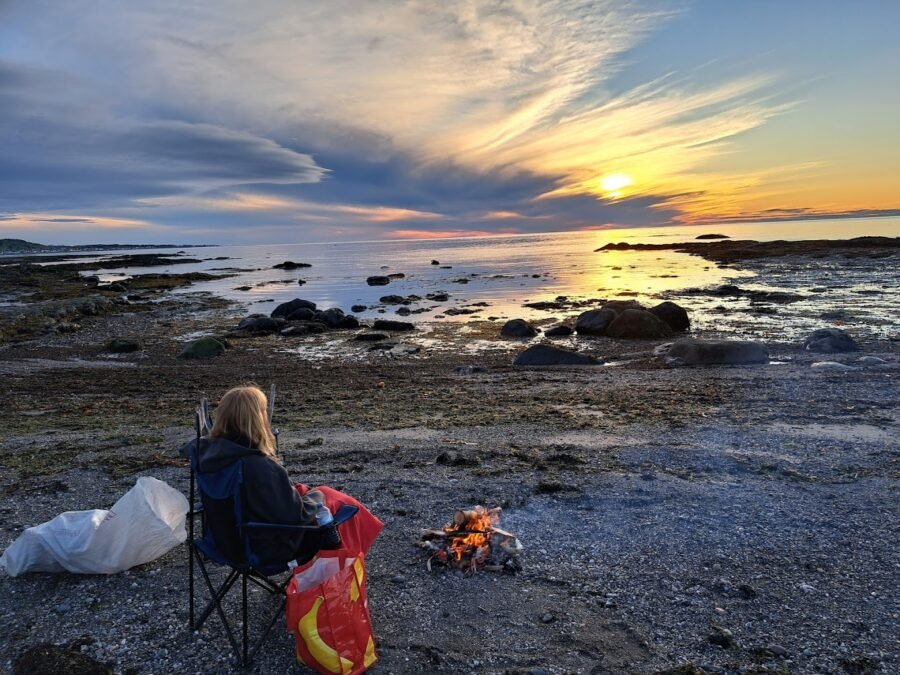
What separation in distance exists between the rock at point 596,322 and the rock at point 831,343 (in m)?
7.08

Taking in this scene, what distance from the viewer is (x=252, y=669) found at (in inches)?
143

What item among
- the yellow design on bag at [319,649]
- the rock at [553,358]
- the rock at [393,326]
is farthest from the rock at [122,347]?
the yellow design on bag at [319,649]

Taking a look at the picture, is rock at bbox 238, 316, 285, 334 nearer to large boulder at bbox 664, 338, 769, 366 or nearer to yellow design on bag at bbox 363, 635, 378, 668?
large boulder at bbox 664, 338, 769, 366

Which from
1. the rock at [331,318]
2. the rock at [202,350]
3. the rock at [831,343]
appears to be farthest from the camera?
the rock at [331,318]

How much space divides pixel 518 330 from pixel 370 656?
19703mm

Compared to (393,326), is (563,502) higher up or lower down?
higher up

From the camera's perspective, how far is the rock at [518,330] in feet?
74.6

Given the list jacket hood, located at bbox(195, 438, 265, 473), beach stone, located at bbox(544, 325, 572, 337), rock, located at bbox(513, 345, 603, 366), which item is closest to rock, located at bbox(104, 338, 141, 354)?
rock, located at bbox(513, 345, 603, 366)

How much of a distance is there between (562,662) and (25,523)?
559cm

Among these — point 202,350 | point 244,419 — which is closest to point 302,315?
point 202,350

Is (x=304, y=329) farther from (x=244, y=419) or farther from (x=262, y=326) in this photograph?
(x=244, y=419)

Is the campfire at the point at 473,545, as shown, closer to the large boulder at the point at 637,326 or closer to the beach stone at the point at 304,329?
the large boulder at the point at 637,326

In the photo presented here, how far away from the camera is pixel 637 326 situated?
2156cm

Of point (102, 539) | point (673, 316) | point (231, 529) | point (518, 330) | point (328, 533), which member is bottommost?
point (518, 330)
